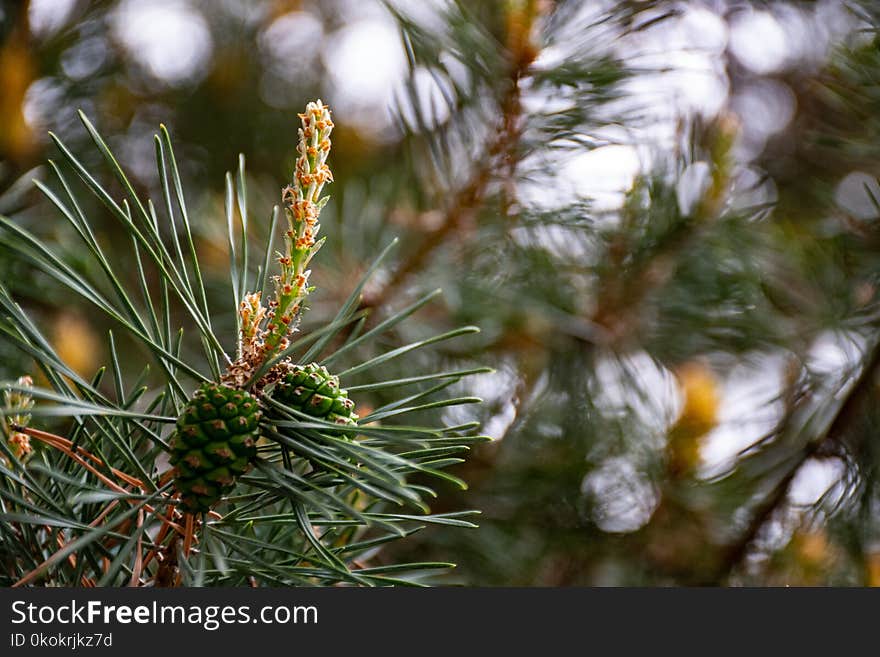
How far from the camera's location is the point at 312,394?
27 cm

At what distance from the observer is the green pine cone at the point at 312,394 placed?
274 millimetres

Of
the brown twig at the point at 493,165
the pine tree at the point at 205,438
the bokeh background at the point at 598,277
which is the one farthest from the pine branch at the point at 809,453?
the pine tree at the point at 205,438

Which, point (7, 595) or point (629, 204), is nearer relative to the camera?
point (7, 595)

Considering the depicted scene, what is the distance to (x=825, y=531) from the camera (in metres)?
0.64

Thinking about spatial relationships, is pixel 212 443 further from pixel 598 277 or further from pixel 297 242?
pixel 598 277

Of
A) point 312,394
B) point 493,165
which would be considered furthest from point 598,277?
point 312,394

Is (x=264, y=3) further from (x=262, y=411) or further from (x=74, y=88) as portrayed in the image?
(x=262, y=411)

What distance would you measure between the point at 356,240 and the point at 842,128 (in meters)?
0.49

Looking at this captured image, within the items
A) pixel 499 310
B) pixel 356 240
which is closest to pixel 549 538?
pixel 499 310

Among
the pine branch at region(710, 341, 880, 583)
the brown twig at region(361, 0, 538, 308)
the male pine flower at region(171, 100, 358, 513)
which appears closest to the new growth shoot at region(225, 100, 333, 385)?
the male pine flower at region(171, 100, 358, 513)

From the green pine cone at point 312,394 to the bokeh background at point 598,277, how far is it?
1.09 ft

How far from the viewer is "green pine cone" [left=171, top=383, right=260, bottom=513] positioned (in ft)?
0.83

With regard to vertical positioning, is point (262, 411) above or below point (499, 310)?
above

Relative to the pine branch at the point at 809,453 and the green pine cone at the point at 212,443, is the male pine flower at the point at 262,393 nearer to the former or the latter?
the green pine cone at the point at 212,443
